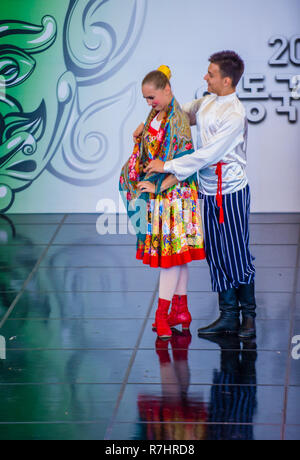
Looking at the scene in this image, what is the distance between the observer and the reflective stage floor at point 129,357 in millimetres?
3064

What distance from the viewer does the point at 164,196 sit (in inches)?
150

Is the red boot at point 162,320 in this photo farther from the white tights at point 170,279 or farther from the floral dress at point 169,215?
the floral dress at point 169,215

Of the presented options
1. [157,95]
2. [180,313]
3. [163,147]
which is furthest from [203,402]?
[157,95]

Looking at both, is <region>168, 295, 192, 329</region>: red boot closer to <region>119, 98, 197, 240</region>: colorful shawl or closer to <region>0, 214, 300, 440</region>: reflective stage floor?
<region>0, 214, 300, 440</region>: reflective stage floor

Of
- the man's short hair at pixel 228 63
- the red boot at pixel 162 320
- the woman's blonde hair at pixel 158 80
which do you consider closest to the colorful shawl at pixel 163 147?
the woman's blonde hair at pixel 158 80

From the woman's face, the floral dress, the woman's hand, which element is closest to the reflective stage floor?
the floral dress

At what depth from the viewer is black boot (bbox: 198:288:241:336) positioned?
13.0 feet

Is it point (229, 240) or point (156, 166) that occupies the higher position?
point (156, 166)

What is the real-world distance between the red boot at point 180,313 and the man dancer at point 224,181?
116 millimetres

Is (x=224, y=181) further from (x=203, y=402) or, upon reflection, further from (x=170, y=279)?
(x=203, y=402)

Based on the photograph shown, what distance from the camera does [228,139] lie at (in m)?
3.69

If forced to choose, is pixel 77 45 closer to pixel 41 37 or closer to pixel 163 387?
pixel 41 37

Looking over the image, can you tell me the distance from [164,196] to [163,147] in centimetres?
22
